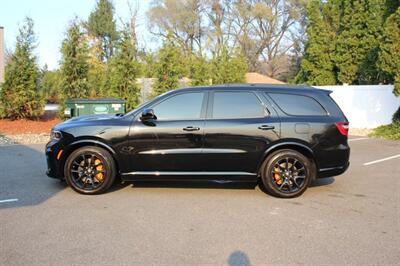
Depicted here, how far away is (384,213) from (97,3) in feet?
149

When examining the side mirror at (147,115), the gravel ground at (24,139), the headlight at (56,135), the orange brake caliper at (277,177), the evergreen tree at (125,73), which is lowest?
the orange brake caliper at (277,177)

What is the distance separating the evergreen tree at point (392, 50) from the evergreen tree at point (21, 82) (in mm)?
13780

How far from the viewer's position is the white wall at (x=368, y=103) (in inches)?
699

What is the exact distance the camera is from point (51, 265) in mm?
3805

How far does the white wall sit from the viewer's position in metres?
17.8

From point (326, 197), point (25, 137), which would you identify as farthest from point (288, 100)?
point (25, 137)

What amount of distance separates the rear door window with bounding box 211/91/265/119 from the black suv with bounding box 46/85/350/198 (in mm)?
16

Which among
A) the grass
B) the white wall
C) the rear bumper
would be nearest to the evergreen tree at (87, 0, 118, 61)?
the white wall

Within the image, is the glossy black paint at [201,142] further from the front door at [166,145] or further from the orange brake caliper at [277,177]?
the orange brake caliper at [277,177]

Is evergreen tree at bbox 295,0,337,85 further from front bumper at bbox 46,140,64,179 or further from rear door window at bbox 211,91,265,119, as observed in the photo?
front bumper at bbox 46,140,64,179

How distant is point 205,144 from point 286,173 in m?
1.36

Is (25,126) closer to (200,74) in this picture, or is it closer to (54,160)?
(200,74)

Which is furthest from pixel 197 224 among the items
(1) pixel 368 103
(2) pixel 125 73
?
(1) pixel 368 103

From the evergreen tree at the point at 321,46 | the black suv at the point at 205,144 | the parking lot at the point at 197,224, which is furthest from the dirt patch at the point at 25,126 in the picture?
the evergreen tree at the point at 321,46
